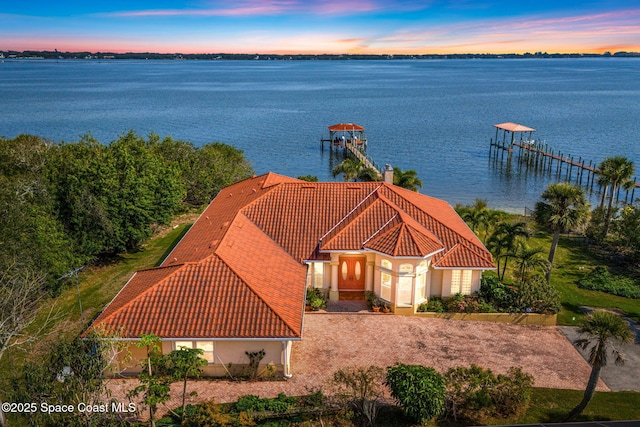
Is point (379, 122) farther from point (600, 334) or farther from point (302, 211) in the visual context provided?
point (600, 334)

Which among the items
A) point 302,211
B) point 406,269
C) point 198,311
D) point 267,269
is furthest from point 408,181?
point 198,311

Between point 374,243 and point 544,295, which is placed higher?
point 374,243

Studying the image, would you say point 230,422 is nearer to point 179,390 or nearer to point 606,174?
point 179,390

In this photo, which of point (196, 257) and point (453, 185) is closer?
point (196, 257)

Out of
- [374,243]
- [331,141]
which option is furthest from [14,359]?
[331,141]

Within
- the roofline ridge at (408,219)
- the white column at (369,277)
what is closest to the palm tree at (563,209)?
the roofline ridge at (408,219)

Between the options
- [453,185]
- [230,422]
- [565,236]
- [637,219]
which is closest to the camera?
[230,422]
